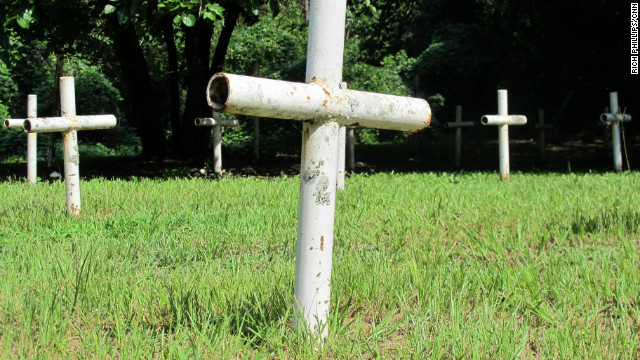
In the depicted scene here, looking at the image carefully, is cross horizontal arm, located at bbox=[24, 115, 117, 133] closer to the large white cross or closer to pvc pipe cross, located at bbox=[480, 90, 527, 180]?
the large white cross

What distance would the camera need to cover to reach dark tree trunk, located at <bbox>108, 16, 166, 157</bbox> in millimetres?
11367

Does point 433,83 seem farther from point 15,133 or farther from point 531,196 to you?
point 531,196

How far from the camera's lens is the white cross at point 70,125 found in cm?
539

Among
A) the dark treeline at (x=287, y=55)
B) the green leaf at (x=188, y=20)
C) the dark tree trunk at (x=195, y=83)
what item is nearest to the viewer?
the green leaf at (x=188, y=20)

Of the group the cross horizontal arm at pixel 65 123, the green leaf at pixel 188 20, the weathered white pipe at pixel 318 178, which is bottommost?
the weathered white pipe at pixel 318 178

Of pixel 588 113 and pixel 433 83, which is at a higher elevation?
pixel 433 83

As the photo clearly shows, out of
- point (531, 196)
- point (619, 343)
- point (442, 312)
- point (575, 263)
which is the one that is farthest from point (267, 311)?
point (531, 196)

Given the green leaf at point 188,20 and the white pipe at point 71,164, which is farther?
the green leaf at point 188,20

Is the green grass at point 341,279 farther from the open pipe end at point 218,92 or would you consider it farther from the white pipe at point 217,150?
the white pipe at point 217,150

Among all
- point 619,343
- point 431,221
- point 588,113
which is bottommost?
point 619,343

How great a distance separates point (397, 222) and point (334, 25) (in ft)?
9.22

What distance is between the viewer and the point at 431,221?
5.20m

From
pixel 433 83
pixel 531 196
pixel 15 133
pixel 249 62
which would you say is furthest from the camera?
pixel 433 83

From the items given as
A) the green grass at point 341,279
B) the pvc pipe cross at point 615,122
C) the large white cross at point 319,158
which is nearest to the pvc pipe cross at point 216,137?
the green grass at point 341,279
